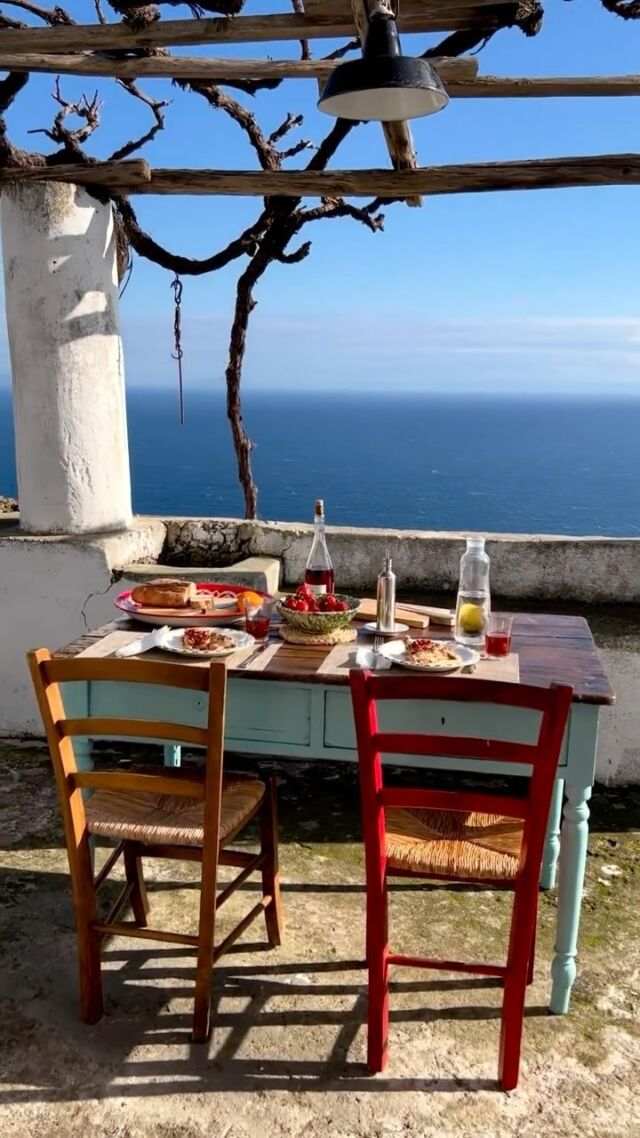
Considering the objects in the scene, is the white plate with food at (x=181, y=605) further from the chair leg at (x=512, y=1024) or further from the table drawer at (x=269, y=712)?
the chair leg at (x=512, y=1024)

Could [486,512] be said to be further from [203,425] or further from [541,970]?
[203,425]

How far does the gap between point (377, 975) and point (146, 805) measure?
2.54 feet

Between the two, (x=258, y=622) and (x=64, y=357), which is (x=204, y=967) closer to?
(x=258, y=622)

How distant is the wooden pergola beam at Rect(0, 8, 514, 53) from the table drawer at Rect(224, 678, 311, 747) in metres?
2.57

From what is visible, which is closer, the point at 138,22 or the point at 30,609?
the point at 138,22

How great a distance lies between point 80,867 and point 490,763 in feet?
3.63

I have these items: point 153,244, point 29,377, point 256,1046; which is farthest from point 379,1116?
point 153,244

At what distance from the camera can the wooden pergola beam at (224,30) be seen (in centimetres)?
365

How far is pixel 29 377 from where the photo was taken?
4414mm

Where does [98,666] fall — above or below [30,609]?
above

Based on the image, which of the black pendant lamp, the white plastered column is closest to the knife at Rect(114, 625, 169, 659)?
the black pendant lamp

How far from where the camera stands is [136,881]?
2918 mm

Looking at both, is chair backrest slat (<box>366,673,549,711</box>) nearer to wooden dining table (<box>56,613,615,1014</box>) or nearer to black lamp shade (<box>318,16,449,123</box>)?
wooden dining table (<box>56,613,615,1014</box>)

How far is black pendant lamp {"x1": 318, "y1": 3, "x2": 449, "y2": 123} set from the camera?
112 inches
